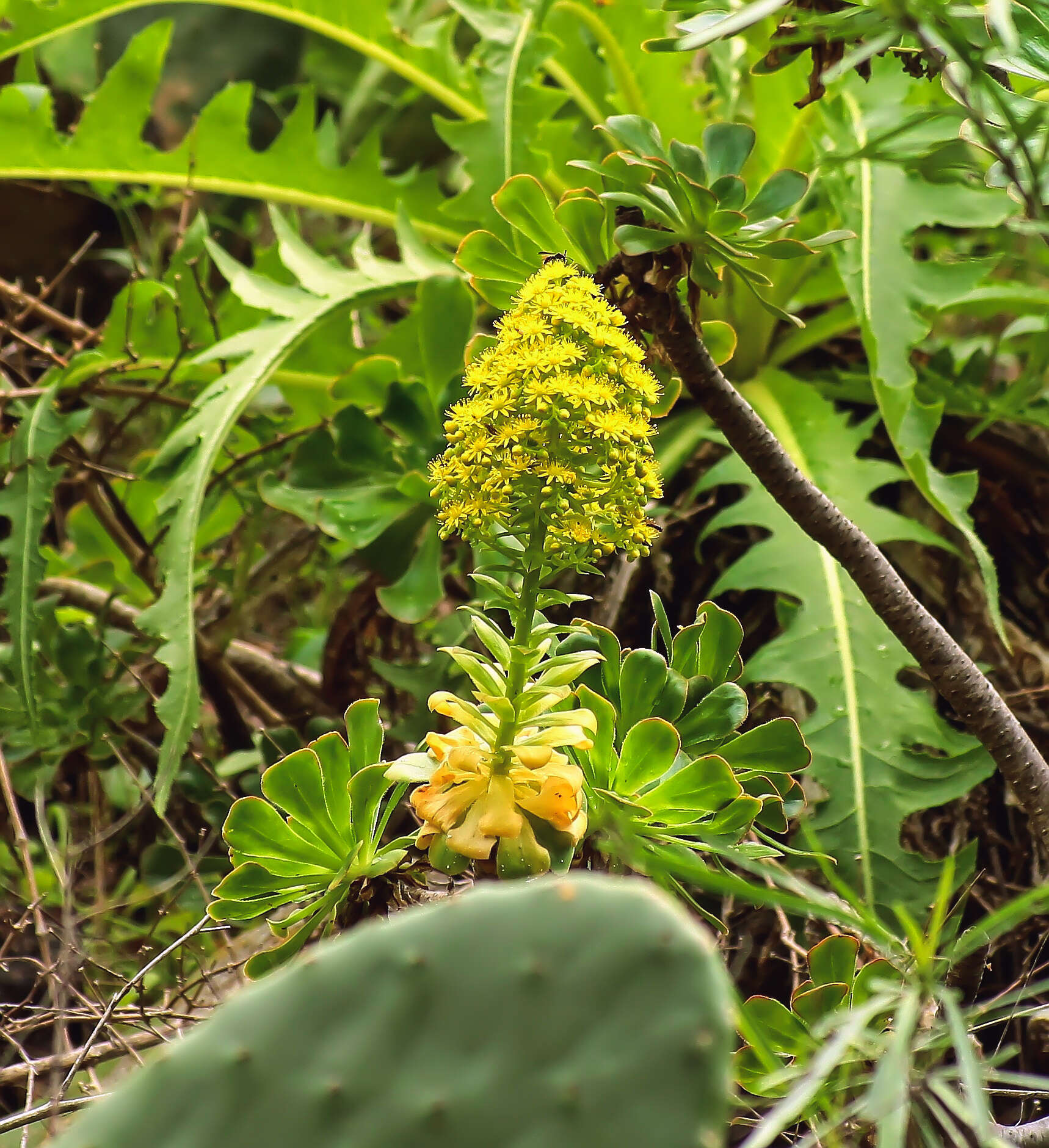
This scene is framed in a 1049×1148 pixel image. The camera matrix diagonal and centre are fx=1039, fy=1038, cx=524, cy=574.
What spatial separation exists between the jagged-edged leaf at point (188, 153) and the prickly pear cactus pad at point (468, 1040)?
94 cm

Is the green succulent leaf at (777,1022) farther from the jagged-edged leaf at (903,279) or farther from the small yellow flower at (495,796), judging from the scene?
the jagged-edged leaf at (903,279)

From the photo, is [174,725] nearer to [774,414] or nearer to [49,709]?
[49,709]

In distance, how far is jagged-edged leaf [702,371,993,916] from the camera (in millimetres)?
791

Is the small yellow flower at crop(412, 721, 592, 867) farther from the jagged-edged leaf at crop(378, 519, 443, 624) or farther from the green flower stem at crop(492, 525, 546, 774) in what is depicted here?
the jagged-edged leaf at crop(378, 519, 443, 624)

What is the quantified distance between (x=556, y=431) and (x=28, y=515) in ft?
2.12

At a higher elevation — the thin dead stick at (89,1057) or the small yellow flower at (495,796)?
the small yellow flower at (495,796)

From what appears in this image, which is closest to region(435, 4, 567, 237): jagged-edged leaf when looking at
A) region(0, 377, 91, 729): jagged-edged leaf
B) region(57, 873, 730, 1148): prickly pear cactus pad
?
region(0, 377, 91, 729): jagged-edged leaf

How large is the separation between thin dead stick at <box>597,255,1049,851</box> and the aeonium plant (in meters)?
0.03

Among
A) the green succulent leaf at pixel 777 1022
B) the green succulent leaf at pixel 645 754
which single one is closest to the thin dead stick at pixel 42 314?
the green succulent leaf at pixel 645 754

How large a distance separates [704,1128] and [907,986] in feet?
0.43

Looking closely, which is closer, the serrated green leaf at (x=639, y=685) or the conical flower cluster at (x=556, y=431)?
the conical flower cluster at (x=556, y=431)

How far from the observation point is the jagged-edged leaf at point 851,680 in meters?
0.79

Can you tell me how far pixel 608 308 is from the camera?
484mm

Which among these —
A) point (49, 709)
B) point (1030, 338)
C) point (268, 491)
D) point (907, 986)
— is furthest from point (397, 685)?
point (1030, 338)
